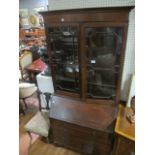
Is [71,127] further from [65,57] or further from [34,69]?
[34,69]

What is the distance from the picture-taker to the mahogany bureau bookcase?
5.63 ft

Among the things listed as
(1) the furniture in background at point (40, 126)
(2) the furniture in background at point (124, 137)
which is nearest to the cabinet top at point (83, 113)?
(2) the furniture in background at point (124, 137)

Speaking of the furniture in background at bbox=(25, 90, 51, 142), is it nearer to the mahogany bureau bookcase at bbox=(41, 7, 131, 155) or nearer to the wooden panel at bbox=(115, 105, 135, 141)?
the mahogany bureau bookcase at bbox=(41, 7, 131, 155)

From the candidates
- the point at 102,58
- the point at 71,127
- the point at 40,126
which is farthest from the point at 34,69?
the point at 102,58

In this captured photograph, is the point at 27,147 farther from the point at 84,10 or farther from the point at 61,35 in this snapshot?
the point at 84,10

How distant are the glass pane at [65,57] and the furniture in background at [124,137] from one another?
71cm

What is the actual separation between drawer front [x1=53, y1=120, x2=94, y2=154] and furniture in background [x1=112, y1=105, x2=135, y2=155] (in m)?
0.39

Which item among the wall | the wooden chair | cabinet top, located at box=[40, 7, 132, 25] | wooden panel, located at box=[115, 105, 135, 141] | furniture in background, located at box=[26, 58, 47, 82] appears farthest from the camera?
the wall

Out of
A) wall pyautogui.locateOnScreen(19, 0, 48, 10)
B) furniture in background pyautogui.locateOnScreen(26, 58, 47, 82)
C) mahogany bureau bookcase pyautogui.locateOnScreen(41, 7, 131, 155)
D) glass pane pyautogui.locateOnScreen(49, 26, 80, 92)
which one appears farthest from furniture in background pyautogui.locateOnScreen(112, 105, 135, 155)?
wall pyautogui.locateOnScreen(19, 0, 48, 10)

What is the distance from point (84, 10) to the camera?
1680 mm
